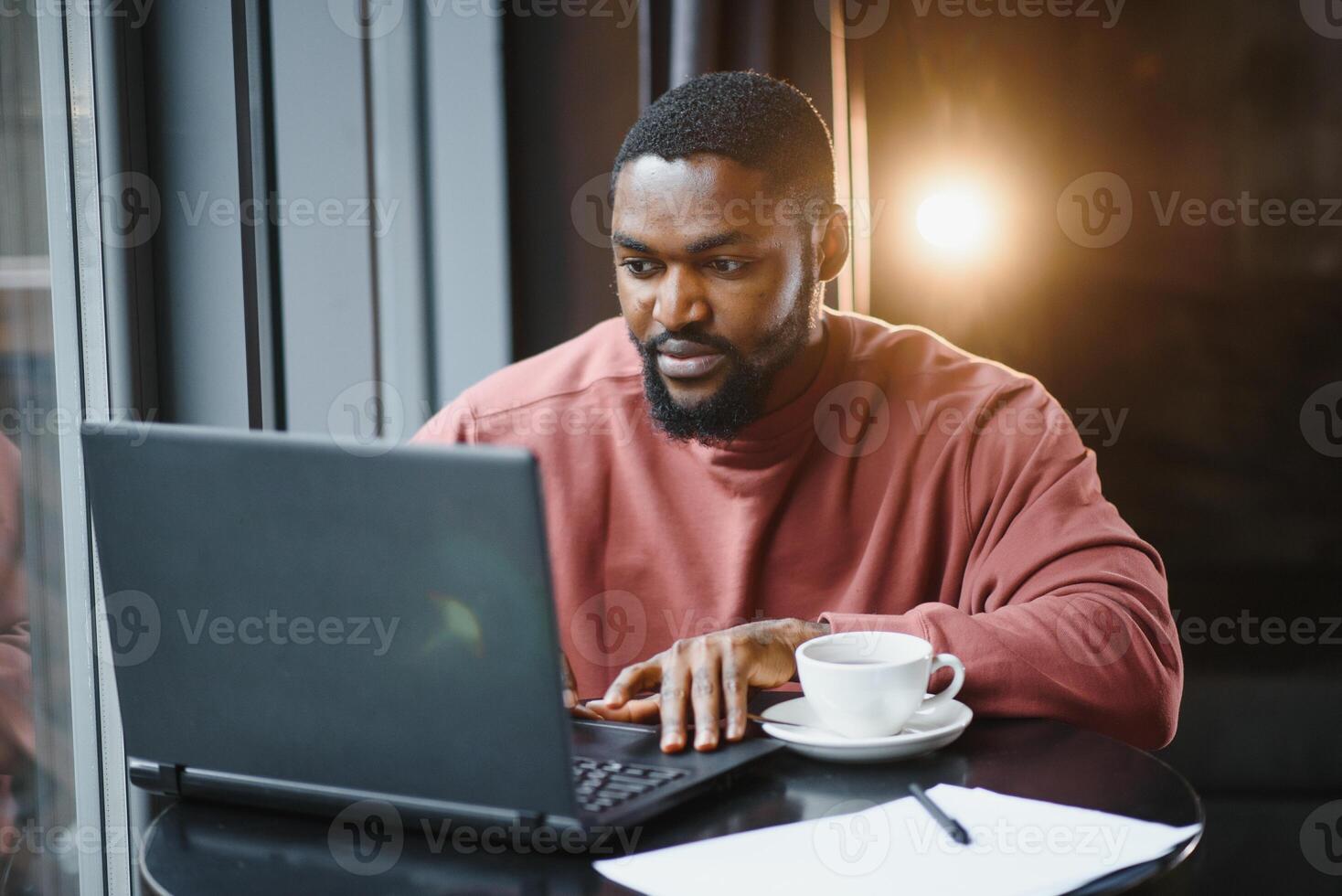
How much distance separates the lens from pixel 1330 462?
2.74 meters

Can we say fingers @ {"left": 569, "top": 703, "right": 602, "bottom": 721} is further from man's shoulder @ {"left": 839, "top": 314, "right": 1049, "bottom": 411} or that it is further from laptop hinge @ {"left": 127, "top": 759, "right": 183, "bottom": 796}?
man's shoulder @ {"left": 839, "top": 314, "right": 1049, "bottom": 411}

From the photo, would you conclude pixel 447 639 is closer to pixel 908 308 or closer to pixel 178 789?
pixel 178 789

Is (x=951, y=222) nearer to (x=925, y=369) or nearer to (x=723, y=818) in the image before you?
(x=925, y=369)

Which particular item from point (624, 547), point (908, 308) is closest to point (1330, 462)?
point (908, 308)

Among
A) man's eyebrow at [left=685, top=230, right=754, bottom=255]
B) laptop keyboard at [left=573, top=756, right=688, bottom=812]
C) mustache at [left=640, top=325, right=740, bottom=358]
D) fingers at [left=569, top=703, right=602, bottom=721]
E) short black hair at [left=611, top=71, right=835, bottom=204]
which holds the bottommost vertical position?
fingers at [left=569, top=703, right=602, bottom=721]

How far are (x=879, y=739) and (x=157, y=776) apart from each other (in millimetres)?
532

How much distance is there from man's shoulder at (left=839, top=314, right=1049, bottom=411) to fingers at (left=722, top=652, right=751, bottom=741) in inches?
25.4

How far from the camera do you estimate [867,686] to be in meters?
0.95

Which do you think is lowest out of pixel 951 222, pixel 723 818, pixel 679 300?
pixel 723 818

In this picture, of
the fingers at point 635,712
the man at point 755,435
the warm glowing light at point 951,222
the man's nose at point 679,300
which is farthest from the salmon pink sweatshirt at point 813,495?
the warm glowing light at point 951,222

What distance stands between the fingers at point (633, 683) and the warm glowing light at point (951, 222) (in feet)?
6.13

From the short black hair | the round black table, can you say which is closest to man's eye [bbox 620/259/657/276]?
the short black hair

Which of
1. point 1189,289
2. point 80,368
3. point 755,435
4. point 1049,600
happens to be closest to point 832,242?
point 755,435

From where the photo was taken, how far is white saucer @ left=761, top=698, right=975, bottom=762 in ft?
3.10
